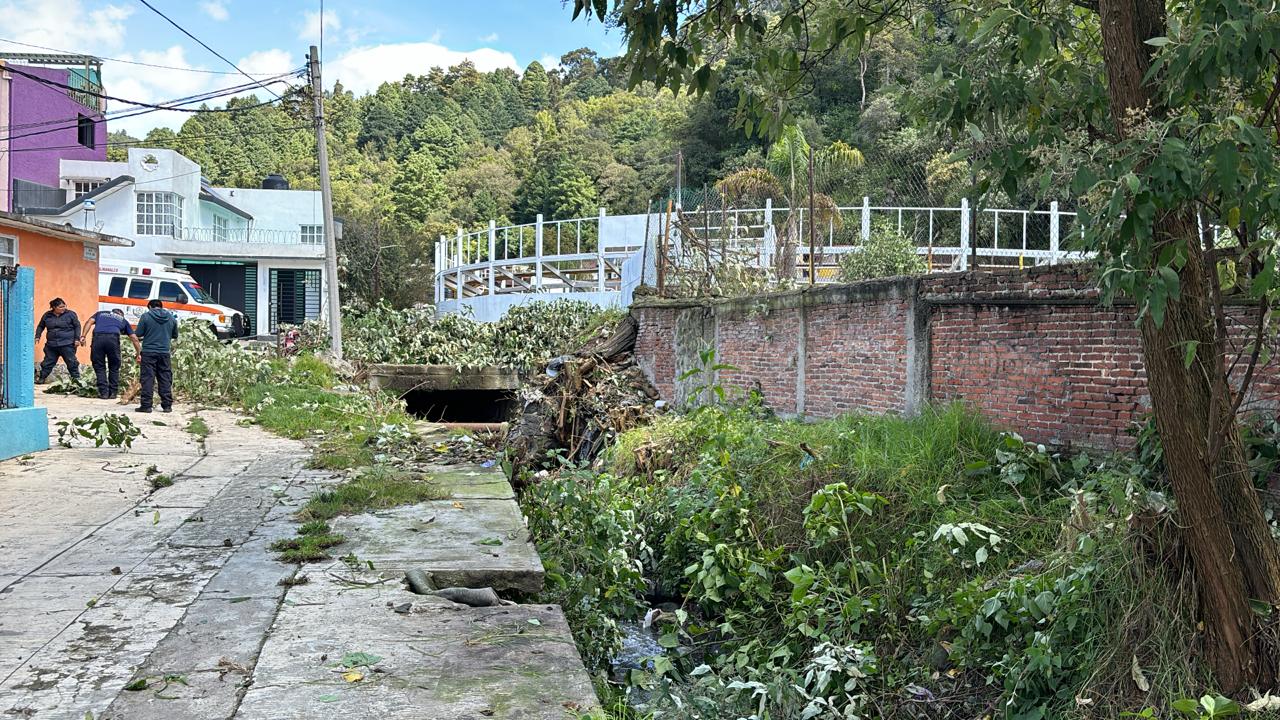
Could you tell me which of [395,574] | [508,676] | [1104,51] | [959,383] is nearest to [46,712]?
[508,676]

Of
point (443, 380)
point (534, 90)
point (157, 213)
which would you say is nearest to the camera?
point (443, 380)

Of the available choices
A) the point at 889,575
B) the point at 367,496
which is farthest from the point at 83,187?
the point at 889,575

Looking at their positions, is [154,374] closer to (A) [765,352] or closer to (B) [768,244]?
(A) [765,352]

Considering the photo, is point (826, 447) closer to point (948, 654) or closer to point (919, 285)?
point (919, 285)

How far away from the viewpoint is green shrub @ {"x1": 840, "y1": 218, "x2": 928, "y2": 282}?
51.9 ft

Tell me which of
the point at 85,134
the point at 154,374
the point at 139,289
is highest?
the point at 85,134

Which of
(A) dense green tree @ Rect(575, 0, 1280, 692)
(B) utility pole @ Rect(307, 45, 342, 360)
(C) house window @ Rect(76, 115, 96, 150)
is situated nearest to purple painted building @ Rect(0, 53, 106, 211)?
(C) house window @ Rect(76, 115, 96, 150)

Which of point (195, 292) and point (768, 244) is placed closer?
point (768, 244)

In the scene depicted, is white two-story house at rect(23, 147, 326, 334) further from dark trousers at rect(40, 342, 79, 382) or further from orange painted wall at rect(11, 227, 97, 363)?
dark trousers at rect(40, 342, 79, 382)

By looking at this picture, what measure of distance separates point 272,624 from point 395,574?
88 centimetres

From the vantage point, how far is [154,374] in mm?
13867

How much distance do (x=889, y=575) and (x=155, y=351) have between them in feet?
35.9

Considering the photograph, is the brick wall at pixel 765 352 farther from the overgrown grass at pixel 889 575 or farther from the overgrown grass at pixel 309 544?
the overgrown grass at pixel 309 544

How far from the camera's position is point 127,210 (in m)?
31.9
